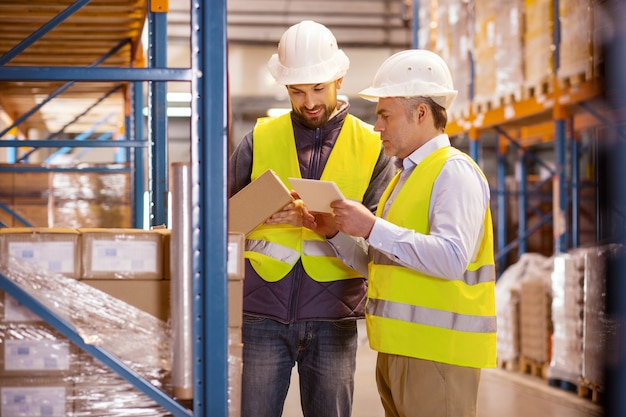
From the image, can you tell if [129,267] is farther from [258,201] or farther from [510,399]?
[510,399]

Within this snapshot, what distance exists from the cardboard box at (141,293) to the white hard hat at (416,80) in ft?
3.55

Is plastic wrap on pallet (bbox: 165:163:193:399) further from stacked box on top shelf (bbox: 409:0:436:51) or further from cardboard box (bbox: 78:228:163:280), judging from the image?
stacked box on top shelf (bbox: 409:0:436:51)

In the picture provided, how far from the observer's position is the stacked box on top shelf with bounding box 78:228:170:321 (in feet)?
7.93

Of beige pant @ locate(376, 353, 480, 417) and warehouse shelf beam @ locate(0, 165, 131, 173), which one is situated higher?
warehouse shelf beam @ locate(0, 165, 131, 173)

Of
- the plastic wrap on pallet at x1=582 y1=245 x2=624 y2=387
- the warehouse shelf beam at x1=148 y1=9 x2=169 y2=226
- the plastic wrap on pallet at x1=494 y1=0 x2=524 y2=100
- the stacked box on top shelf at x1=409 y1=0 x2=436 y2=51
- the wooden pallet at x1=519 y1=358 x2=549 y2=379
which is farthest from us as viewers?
the stacked box on top shelf at x1=409 y1=0 x2=436 y2=51

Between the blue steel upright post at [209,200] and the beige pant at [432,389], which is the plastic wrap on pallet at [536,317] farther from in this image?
the blue steel upright post at [209,200]

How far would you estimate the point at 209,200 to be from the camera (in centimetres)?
229

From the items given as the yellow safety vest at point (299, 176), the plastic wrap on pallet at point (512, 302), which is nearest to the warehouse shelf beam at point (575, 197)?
the plastic wrap on pallet at point (512, 302)

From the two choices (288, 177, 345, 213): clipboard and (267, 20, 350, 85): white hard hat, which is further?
(267, 20, 350, 85): white hard hat

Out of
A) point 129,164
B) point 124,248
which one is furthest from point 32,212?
point 124,248

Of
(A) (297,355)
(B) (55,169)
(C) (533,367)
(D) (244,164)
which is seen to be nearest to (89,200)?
(B) (55,169)

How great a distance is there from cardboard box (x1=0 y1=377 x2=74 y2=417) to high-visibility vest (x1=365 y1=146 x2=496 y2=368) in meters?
1.07

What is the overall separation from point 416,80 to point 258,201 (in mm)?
735

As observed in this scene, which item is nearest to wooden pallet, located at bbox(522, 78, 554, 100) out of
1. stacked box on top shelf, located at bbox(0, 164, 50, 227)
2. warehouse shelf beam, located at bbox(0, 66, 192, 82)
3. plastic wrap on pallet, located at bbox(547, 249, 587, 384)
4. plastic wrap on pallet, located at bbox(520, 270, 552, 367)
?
plastic wrap on pallet, located at bbox(520, 270, 552, 367)
